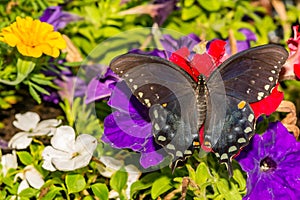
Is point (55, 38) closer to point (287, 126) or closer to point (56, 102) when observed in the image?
point (56, 102)

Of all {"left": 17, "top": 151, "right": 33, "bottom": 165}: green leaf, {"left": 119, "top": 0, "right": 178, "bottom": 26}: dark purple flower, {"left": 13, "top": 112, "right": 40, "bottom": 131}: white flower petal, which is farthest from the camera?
{"left": 119, "top": 0, "right": 178, "bottom": 26}: dark purple flower

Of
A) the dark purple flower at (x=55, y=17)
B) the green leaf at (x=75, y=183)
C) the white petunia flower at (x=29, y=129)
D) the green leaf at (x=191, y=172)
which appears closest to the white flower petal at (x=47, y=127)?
the white petunia flower at (x=29, y=129)

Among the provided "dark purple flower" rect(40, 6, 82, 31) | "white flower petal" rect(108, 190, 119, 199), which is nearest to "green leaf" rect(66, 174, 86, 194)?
"white flower petal" rect(108, 190, 119, 199)

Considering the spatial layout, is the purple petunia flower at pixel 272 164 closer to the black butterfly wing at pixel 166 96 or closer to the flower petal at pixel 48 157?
the black butterfly wing at pixel 166 96

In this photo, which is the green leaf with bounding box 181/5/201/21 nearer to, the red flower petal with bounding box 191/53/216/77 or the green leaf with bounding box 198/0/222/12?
the green leaf with bounding box 198/0/222/12

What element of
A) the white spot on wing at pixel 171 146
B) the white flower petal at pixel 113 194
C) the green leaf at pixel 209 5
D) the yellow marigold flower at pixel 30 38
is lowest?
the white flower petal at pixel 113 194

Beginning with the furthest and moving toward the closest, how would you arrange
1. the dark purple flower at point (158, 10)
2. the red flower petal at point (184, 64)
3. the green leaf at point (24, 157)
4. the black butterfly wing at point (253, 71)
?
1. the dark purple flower at point (158, 10)
2. the green leaf at point (24, 157)
3. the red flower petal at point (184, 64)
4. the black butterfly wing at point (253, 71)

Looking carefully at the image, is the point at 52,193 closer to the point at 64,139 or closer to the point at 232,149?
the point at 64,139
